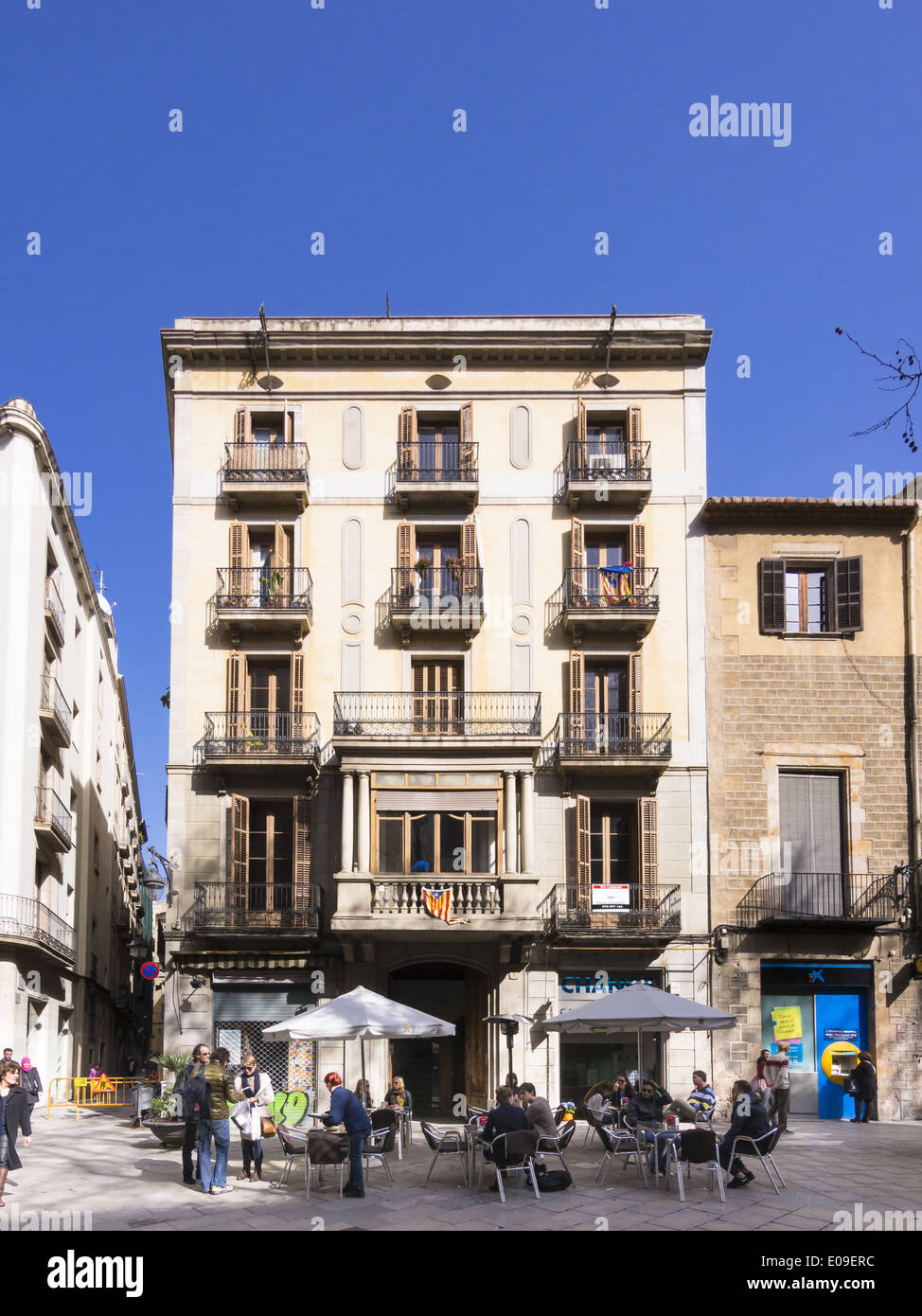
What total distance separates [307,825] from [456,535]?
748cm

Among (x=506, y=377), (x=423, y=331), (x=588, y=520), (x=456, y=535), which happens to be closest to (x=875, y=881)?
(x=588, y=520)

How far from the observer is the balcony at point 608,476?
3014cm

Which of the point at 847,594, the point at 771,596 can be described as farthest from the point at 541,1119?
the point at 847,594

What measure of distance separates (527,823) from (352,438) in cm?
1003

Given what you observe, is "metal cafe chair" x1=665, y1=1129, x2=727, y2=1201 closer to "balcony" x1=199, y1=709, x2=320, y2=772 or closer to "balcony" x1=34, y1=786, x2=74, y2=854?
"balcony" x1=199, y1=709, x2=320, y2=772

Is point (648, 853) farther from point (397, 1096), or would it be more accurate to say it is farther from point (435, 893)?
point (397, 1096)

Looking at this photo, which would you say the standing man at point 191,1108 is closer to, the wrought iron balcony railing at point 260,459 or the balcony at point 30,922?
the balcony at point 30,922

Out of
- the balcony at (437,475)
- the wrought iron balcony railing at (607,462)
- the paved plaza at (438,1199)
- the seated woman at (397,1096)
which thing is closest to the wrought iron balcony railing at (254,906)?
the seated woman at (397,1096)

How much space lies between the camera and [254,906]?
2833cm

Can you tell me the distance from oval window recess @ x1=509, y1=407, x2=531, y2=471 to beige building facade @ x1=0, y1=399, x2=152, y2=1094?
37.8 ft

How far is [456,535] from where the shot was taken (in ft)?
101

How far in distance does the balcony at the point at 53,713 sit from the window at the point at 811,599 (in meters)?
17.0

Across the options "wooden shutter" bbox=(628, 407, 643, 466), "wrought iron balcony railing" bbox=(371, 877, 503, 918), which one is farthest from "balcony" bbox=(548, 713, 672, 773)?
"wooden shutter" bbox=(628, 407, 643, 466)
